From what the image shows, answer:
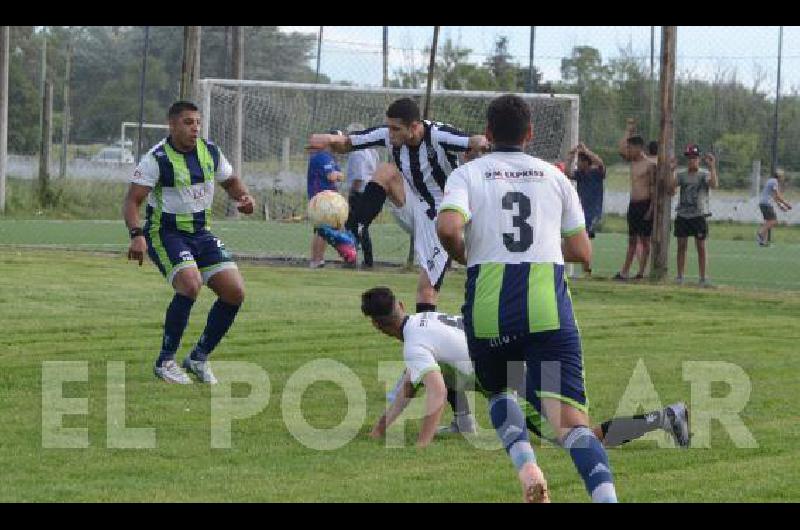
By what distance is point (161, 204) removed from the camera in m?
11.8

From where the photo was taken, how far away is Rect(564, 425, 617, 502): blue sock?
669 cm

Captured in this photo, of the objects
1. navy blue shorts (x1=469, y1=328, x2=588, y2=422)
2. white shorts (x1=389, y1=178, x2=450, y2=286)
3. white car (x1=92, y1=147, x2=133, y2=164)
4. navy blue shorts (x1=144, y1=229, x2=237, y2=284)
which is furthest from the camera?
white car (x1=92, y1=147, x2=133, y2=164)

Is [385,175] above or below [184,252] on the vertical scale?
above

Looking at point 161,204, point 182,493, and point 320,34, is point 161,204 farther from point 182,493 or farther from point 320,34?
point 320,34

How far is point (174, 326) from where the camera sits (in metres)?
11.6

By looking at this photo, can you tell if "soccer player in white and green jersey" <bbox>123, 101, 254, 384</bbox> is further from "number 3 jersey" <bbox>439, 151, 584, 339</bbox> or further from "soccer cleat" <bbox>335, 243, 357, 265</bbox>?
"soccer cleat" <bbox>335, 243, 357, 265</bbox>

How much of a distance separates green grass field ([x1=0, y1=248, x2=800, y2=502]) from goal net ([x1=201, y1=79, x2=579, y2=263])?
5.00 m

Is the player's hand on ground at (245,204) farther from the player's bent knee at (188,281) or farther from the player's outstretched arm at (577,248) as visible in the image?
the player's outstretched arm at (577,248)

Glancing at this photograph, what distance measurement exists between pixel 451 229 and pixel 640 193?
52.2ft

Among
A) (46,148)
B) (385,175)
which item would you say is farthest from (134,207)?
(46,148)

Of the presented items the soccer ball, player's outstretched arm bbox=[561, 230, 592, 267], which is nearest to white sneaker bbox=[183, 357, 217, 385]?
player's outstretched arm bbox=[561, 230, 592, 267]

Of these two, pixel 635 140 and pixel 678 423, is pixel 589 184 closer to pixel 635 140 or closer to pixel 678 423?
pixel 635 140

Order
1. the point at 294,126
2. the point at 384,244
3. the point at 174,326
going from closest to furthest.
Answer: the point at 174,326, the point at 294,126, the point at 384,244
